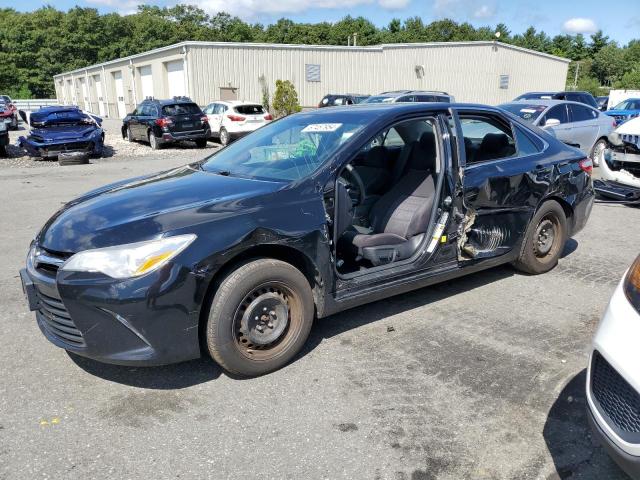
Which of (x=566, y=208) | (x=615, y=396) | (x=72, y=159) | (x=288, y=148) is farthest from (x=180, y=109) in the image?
(x=615, y=396)

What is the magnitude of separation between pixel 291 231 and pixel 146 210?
0.87 m

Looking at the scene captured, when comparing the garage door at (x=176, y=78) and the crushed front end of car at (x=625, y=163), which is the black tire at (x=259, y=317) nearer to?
the crushed front end of car at (x=625, y=163)

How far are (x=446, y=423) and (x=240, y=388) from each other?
1.22 metres

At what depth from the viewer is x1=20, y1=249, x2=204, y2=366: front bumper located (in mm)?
2807

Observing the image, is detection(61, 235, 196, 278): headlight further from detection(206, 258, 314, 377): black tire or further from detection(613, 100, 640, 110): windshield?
detection(613, 100, 640, 110): windshield

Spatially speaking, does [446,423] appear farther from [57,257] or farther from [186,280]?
[57,257]

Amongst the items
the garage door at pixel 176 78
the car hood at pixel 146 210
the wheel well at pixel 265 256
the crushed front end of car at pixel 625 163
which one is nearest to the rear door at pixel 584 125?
the crushed front end of car at pixel 625 163

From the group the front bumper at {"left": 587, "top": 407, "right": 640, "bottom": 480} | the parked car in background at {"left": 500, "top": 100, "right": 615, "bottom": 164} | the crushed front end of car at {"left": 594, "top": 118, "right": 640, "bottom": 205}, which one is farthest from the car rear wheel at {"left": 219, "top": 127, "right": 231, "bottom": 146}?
the front bumper at {"left": 587, "top": 407, "right": 640, "bottom": 480}

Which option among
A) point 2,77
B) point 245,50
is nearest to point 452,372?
point 245,50

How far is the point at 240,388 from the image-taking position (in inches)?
126

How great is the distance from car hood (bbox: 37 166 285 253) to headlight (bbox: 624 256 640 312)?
6.51 ft

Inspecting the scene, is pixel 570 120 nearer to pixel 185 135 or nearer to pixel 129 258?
pixel 129 258

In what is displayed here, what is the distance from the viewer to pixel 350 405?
3.01m

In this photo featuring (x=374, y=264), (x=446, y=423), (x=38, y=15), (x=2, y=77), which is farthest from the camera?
(x=38, y=15)
